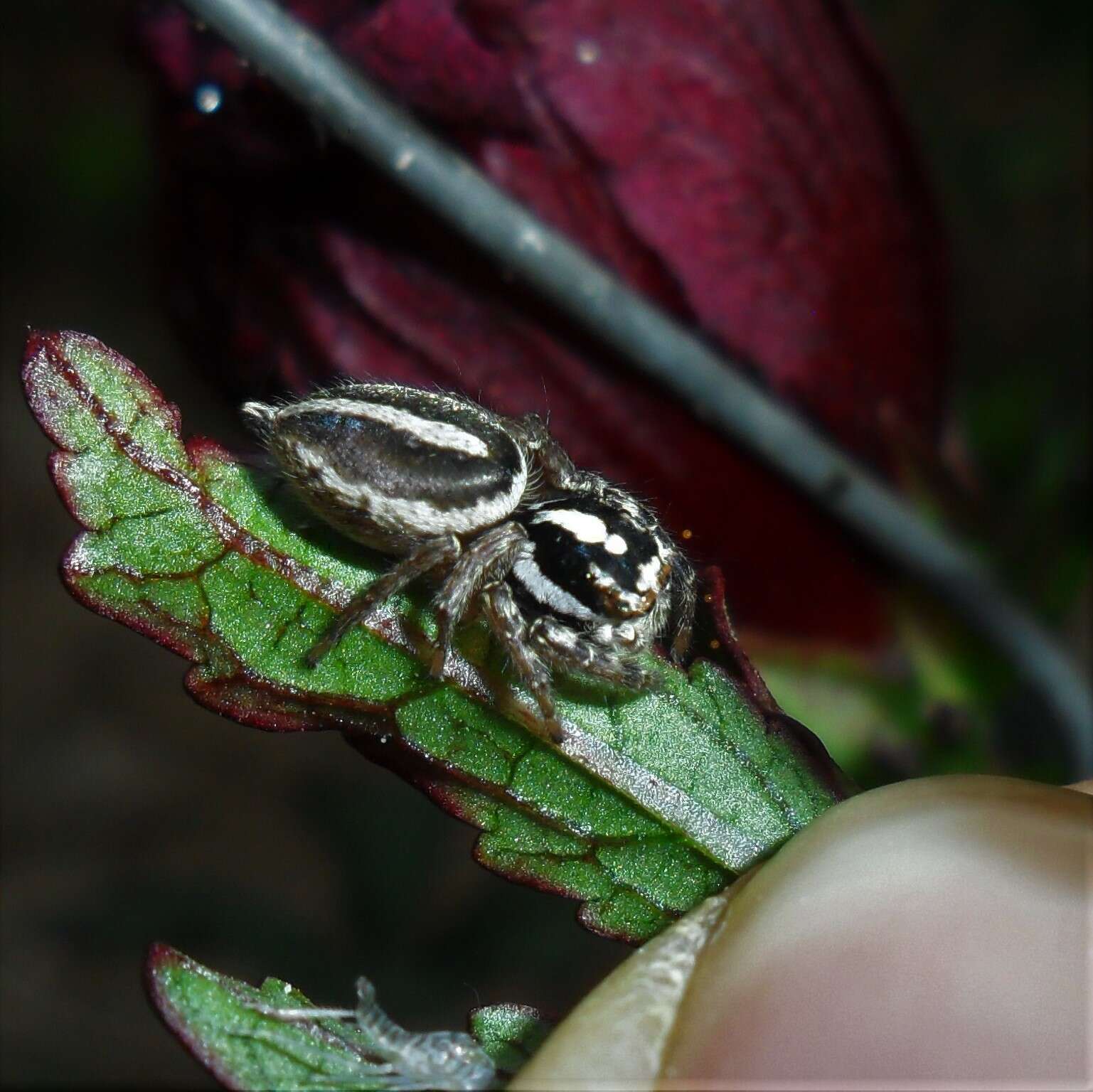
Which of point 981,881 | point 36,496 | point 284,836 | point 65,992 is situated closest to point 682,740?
point 981,881

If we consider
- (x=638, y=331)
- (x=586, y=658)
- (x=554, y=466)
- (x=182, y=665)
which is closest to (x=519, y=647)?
(x=586, y=658)

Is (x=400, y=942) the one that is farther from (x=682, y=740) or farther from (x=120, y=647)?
(x=682, y=740)

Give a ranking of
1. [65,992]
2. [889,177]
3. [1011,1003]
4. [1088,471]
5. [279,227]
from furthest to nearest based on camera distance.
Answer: [65,992]
[1088,471]
[889,177]
[279,227]
[1011,1003]

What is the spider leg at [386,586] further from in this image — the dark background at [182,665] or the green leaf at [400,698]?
the dark background at [182,665]

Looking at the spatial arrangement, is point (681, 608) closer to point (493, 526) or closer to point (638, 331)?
point (493, 526)

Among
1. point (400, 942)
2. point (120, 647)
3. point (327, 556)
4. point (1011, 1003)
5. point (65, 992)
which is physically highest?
point (327, 556)

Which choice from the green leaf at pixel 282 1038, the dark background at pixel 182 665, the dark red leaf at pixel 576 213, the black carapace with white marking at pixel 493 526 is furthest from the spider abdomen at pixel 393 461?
the dark background at pixel 182 665
